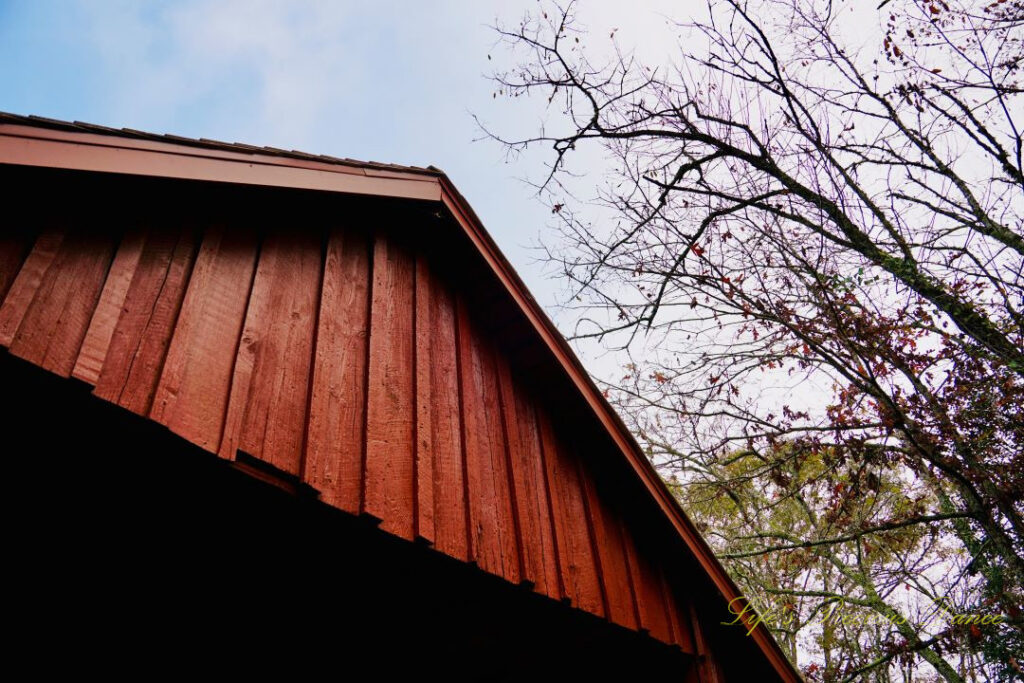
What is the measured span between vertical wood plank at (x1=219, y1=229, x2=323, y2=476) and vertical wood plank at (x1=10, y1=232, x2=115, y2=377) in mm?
551

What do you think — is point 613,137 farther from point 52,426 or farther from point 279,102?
point 279,102

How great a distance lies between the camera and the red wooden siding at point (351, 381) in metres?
2.22

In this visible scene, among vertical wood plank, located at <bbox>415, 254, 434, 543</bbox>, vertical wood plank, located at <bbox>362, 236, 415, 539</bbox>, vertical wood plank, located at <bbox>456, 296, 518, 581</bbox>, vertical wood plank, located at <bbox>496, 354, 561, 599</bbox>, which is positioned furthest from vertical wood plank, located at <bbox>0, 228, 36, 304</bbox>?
vertical wood plank, located at <bbox>496, 354, 561, 599</bbox>

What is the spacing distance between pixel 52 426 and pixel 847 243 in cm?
832

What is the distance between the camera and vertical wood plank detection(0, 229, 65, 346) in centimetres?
205

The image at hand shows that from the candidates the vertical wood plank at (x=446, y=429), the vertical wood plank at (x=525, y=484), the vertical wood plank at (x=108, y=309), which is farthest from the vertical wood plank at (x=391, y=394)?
the vertical wood plank at (x=108, y=309)

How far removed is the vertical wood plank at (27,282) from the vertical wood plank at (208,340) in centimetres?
47

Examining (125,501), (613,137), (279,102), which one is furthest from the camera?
(279,102)

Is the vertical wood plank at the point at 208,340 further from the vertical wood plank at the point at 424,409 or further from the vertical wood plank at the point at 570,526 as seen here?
the vertical wood plank at the point at 570,526

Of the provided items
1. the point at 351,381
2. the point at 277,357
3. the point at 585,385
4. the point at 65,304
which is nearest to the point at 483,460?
the point at 351,381

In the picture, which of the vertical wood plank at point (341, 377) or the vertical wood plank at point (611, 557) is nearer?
the vertical wood plank at point (341, 377)

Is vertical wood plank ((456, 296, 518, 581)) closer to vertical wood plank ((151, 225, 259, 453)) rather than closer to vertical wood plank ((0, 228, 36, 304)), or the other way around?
vertical wood plank ((151, 225, 259, 453))

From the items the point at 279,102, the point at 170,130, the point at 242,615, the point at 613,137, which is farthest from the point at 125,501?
the point at 279,102

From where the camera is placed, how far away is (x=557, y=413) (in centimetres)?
428
